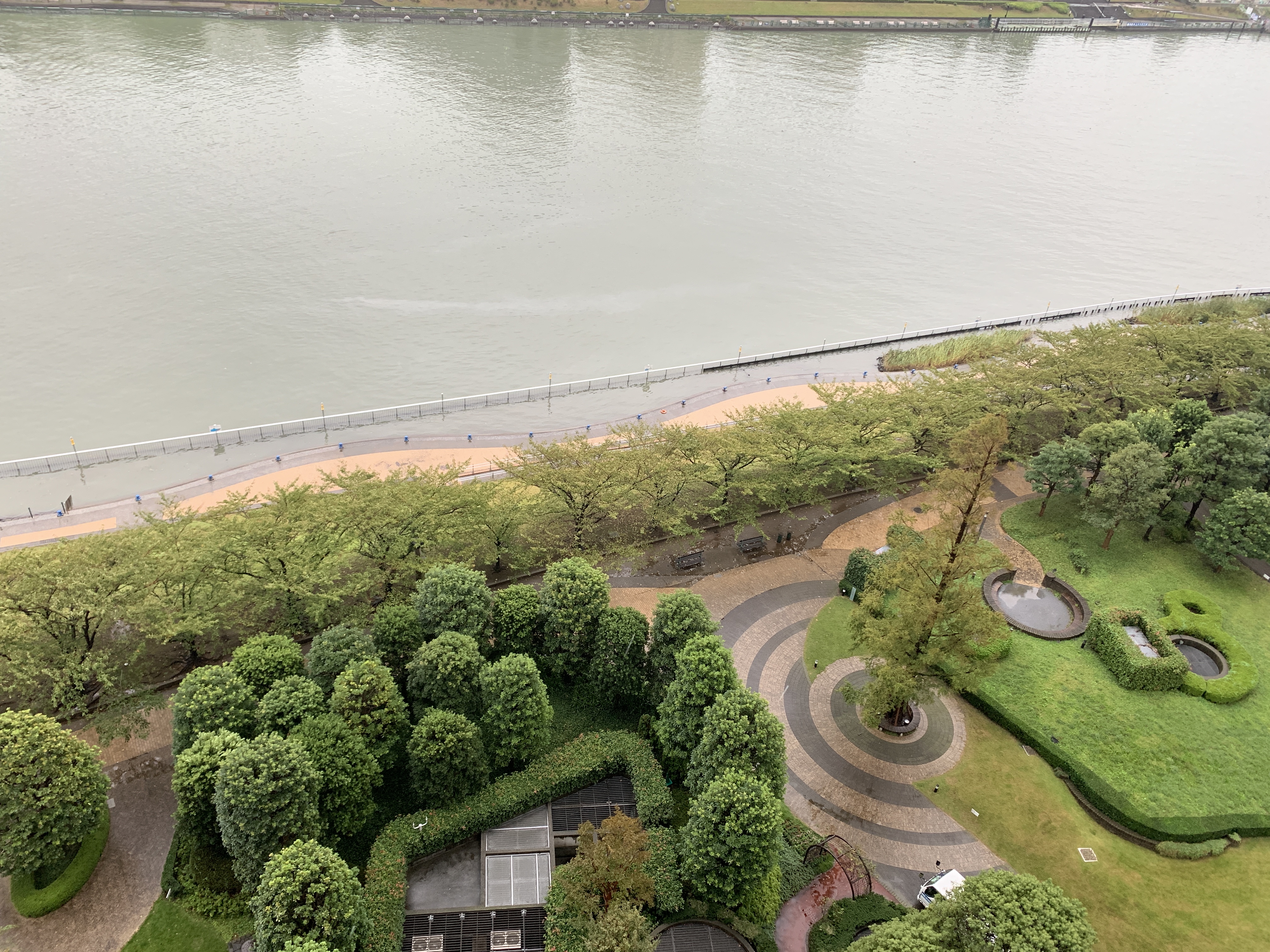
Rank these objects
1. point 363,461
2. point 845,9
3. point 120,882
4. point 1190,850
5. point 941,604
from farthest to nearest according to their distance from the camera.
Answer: point 845,9 → point 363,461 → point 1190,850 → point 941,604 → point 120,882

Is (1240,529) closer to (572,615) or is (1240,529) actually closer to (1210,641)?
(1210,641)

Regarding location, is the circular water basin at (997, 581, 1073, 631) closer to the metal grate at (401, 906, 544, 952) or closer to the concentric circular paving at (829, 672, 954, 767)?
the concentric circular paving at (829, 672, 954, 767)

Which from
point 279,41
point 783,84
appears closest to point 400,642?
point 783,84

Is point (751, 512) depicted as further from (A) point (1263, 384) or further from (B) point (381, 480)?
(A) point (1263, 384)

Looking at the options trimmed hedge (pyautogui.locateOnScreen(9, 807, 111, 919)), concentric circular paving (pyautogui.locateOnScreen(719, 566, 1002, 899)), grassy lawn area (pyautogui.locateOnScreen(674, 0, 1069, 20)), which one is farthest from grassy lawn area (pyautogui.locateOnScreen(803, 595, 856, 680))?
grassy lawn area (pyautogui.locateOnScreen(674, 0, 1069, 20))

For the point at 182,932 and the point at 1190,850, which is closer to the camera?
the point at 182,932

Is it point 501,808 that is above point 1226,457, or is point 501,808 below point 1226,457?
below

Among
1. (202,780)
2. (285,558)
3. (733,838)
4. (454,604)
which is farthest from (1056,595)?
(202,780)
